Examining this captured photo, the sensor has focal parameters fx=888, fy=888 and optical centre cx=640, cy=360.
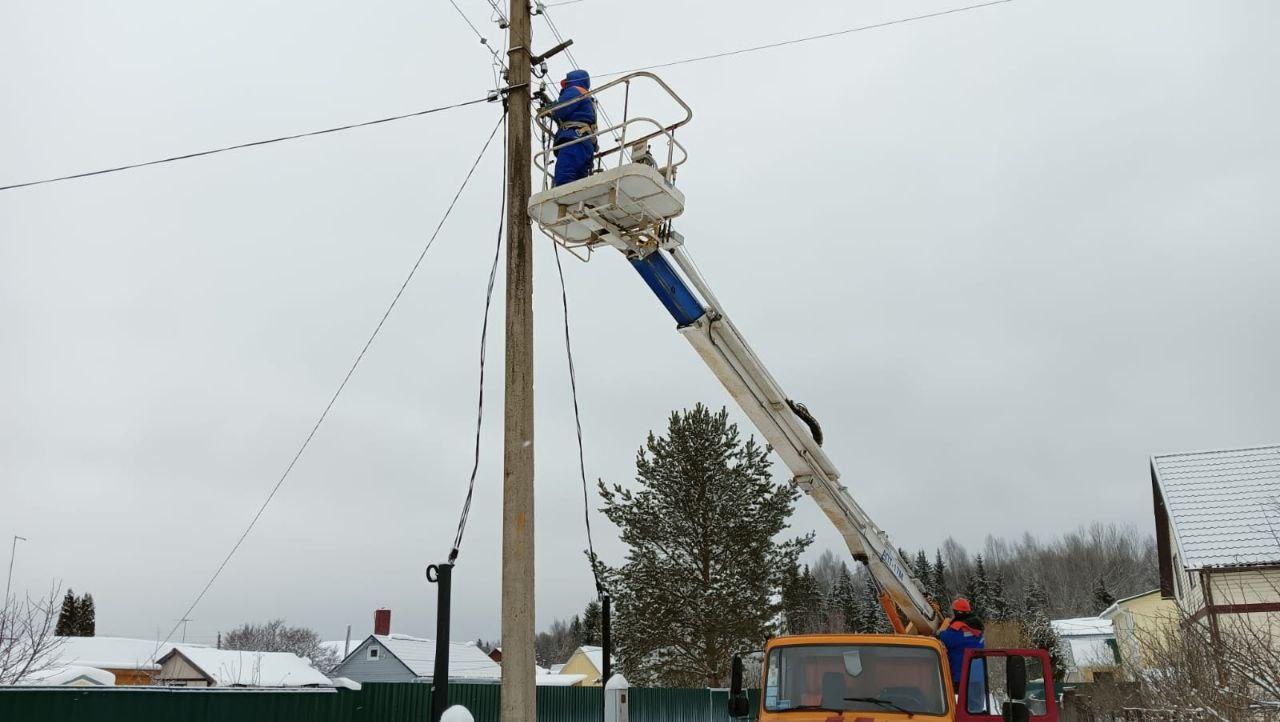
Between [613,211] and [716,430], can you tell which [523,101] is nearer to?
[613,211]

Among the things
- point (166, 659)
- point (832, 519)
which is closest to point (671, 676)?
point (832, 519)

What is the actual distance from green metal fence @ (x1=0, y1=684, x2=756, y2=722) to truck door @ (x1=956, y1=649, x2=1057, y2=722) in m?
5.56

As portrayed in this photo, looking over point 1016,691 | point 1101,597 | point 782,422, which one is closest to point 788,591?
point 782,422

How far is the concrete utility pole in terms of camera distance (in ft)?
22.2

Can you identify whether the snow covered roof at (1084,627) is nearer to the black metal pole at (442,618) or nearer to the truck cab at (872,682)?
the truck cab at (872,682)

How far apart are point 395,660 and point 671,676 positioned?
22.7m

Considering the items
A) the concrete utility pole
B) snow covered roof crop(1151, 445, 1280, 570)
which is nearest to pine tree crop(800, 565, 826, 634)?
snow covered roof crop(1151, 445, 1280, 570)

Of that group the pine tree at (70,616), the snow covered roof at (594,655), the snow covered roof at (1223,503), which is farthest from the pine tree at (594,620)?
the pine tree at (70,616)

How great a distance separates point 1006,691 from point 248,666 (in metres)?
43.3

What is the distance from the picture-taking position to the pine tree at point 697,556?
26.2 m

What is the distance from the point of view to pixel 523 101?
796 centimetres

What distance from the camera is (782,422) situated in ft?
29.9

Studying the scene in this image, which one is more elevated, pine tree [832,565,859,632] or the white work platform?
the white work platform

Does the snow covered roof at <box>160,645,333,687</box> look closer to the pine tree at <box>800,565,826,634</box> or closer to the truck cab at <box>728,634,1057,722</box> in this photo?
the pine tree at <box>800,565,826,634</box>
